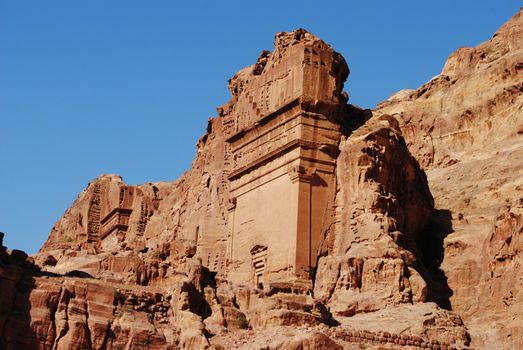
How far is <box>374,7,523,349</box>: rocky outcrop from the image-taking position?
44.0 meters

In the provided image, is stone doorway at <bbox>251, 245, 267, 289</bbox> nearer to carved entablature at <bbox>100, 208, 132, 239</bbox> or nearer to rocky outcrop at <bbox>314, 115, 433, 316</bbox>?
rocky outcrop at <bbox>314, 115, 433, 316</bbox>

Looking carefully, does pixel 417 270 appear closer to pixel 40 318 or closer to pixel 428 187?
pixel 428 187

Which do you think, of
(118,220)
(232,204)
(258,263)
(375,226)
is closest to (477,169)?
(375,226)

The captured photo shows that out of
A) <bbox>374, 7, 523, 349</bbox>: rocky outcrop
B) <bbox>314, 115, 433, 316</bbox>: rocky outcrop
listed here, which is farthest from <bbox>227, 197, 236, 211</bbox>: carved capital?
<bbox>374, 7, 523, 349</bbox>: rocky outcrop

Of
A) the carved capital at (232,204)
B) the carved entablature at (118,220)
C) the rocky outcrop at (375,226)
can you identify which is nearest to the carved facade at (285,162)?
the carved capital at (232,204)

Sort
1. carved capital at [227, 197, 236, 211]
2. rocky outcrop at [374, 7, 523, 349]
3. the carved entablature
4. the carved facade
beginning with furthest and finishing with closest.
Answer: the carved entablature, carved capital at [227, 197, 236, 211], the carved facade, rocky outcrop at [374, 7, 523, 349]

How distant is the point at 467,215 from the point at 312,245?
706cm

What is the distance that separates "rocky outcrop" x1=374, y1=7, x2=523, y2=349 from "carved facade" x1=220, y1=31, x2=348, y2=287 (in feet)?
17.2

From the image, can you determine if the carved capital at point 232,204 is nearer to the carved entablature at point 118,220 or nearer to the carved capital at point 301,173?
the carved capital at point 301,173

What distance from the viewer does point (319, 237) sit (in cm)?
4900

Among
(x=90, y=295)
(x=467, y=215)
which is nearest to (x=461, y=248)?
(x=467, y=215)

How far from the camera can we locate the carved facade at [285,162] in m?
49.2

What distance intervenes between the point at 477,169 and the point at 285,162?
8.98 meters

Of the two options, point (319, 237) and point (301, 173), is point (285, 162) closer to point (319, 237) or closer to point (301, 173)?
point (301, 173)
